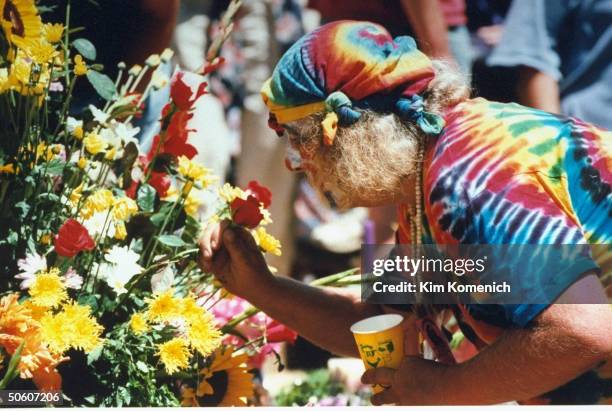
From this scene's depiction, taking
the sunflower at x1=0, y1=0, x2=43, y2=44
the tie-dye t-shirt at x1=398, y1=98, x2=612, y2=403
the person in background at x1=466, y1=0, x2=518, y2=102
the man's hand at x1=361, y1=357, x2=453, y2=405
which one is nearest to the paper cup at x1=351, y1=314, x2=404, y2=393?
the man's hand at x1=361, y1=357, x2=453, y2=405

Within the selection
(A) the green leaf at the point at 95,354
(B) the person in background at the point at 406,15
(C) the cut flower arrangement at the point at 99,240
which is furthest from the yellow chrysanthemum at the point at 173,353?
(B) the person in background at the point at 406,15

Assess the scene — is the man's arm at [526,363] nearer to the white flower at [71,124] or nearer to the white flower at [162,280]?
the white flower at [162,280]

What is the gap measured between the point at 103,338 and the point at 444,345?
25.4 inches

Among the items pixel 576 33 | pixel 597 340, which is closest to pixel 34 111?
pixel 597 340

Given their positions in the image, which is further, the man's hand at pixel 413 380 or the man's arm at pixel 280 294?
the man's arm at pixel 280 294

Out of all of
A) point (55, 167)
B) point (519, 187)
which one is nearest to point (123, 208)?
point (55, 167)

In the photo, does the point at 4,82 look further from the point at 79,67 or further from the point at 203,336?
the point at 203,336

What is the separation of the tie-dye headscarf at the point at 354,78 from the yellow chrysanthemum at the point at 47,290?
520 mm

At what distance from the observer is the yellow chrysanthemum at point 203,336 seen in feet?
6.02

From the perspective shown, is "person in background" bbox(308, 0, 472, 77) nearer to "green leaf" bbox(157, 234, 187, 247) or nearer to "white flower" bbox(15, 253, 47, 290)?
"green leaf" bbox(157, 234, 187, 247)

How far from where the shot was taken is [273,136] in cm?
298

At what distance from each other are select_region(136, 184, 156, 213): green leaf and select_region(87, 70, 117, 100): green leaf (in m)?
0.19

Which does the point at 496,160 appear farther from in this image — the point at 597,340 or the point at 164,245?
the point at 164,245

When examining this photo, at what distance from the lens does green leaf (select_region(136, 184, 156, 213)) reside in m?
1.97
